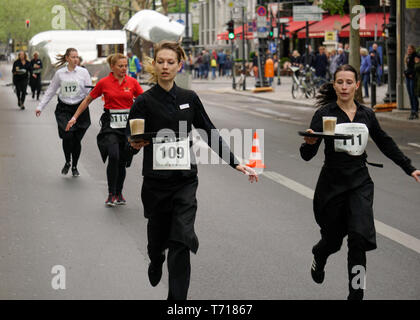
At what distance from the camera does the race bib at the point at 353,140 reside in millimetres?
5785

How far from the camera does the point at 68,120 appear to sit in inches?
484

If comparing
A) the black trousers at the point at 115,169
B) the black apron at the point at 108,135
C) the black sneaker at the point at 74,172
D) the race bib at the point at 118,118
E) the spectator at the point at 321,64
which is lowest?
the black sneaker at the point at 74,172

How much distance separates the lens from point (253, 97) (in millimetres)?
34469

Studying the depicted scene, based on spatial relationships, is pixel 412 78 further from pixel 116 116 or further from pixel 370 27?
pixel 370 27

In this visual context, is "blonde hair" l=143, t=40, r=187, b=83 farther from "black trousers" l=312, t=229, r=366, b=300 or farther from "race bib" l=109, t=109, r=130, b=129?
"race bib" l=109, t=109, r=130, b=129

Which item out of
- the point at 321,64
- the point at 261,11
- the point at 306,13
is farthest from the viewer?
the point at 261,11

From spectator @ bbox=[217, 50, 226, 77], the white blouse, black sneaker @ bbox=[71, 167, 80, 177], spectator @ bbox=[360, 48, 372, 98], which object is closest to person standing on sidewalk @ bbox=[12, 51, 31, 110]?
spectator @ bbox=[360, 48, 372, 98]

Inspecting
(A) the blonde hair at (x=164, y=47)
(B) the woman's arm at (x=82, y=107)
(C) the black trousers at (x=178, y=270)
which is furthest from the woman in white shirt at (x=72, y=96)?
(C) the black trousers at (x=178, y=270)

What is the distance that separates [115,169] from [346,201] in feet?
14.7

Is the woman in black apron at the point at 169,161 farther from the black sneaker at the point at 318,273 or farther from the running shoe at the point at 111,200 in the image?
the running shoe at the point at 111,200

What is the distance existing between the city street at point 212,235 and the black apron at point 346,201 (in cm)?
47

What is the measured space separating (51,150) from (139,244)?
8.39 meters

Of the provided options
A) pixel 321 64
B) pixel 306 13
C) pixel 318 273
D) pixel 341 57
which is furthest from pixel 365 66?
pixel 318 273

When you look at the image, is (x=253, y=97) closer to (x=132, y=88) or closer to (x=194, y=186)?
(x=132, y=88)
